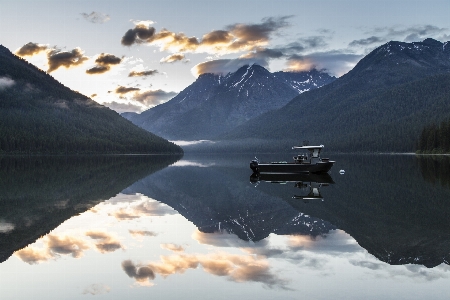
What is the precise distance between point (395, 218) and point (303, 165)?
53.6 m

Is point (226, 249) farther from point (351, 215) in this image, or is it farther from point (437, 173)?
point (437, 173)

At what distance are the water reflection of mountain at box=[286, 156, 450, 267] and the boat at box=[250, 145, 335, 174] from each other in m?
31.7

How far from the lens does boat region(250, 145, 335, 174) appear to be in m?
82.8

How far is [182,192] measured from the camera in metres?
51.7

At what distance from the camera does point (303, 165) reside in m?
83.9

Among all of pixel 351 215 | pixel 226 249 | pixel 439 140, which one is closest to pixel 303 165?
pixel 351 215

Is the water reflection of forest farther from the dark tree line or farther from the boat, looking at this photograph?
the dark tree line

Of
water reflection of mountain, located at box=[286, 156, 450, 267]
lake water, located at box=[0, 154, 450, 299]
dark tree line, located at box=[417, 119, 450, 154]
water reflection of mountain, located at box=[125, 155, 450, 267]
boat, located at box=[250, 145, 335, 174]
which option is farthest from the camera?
dark tree line, located at box=[417, 119, 450, 154]

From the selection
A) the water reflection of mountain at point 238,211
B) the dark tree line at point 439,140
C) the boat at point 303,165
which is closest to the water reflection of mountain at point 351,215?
the water reflection of mountain at point 238,211

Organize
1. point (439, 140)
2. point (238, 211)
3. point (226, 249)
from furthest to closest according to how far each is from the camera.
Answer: point (439, 140), point (238, 211), point (226, 249)

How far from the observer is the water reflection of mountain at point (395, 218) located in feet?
70.0

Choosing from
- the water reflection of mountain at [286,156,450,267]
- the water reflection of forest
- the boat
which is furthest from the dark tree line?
the water reflection of mountain at [286,156,450,267]

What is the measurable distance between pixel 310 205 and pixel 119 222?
17.1 meters

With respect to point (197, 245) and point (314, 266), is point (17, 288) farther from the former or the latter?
point (314, 266)
